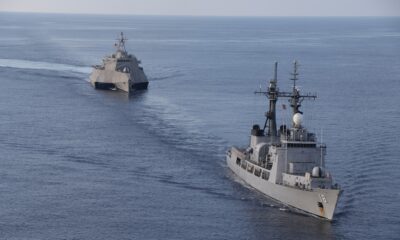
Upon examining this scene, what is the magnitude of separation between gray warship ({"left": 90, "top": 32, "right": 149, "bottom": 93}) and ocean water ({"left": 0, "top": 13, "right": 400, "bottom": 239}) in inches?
52.3

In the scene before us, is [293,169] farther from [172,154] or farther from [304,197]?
[172,154]

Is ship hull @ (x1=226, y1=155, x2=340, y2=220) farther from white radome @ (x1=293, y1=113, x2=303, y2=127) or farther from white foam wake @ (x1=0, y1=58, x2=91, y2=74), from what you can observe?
white foam wake @ (x1=0, y1=58, x2=91, y2=74)

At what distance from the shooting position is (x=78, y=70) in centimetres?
10206

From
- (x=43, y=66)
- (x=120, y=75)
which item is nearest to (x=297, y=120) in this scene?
(x=120, y=75)

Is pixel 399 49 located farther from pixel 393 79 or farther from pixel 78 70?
pixel 78 70

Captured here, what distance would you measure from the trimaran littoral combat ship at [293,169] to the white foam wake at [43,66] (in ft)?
178

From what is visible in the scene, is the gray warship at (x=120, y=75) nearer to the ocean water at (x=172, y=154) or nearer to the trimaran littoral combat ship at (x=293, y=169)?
the ocean water at (x=172, y=154)

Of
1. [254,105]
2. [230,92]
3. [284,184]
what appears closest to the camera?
[284,184]

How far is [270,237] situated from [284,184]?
608cm

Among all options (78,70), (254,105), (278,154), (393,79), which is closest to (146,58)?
(78,70)

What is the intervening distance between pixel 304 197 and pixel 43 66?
6743cm

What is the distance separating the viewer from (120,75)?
90062 mm

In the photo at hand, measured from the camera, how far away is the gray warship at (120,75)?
289 ft

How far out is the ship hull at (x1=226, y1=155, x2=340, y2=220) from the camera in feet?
134
